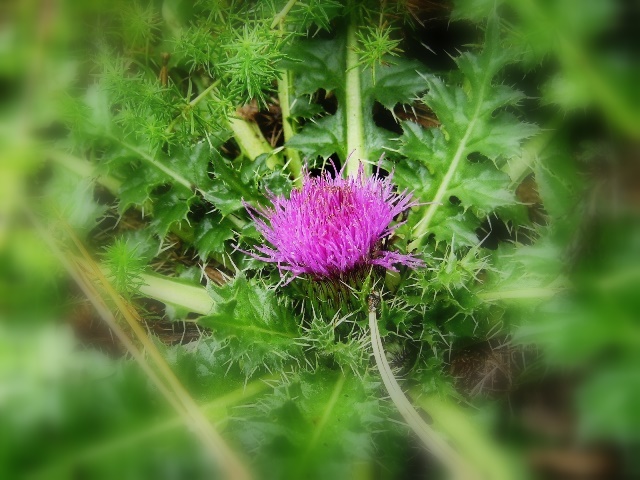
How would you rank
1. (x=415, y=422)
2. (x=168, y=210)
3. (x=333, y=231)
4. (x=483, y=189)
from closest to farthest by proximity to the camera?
(x=415, y=422)
(x=333, y=231)
(x=483, y=189)
(x=168, y=210)

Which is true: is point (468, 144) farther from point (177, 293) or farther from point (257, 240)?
point (177, 293)

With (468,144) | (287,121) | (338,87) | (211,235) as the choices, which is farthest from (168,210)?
(468,144)

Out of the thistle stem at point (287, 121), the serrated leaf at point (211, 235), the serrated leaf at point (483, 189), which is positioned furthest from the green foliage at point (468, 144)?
the serrated leaf at point (211, 235)

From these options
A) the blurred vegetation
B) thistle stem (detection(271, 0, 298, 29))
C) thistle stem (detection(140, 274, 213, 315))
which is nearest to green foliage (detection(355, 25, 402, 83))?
the blurred vegetation

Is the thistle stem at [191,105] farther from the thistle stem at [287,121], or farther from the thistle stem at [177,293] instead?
the thistle stem at [177,293]

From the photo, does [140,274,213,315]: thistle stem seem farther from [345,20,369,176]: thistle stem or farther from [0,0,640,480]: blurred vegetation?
[345,20,369,176]: thistle stem

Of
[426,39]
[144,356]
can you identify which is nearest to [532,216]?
[426,39]

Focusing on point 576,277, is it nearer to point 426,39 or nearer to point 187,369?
point 187,369
